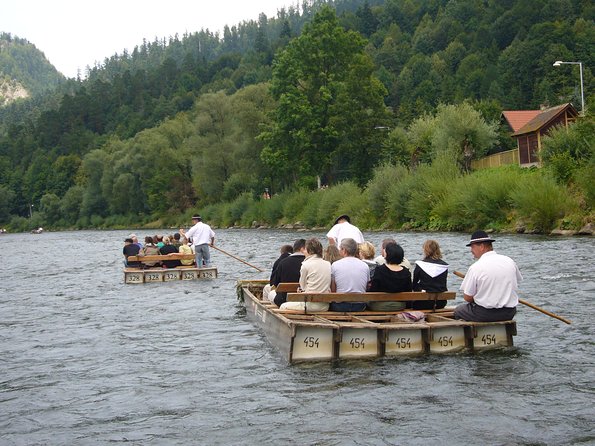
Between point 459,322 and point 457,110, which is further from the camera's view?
point 457,110

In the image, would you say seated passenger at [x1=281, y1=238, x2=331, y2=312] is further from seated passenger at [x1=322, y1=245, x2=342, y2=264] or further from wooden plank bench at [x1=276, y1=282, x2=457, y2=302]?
seated passenger at [x1=322, y1=245, x2=342, y2=264]

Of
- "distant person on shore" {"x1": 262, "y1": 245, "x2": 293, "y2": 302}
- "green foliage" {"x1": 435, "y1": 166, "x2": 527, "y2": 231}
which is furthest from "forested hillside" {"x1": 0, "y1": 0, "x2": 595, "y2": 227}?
"distant person on shore" {"x1": 262, "y1": 245, "x2": 293, "y2": 302}

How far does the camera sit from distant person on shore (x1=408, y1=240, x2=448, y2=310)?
13180 mm

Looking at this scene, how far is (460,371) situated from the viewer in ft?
36.7

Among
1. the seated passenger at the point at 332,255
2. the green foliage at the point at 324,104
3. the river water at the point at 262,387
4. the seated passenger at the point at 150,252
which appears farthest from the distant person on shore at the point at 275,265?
the green foliage at the point at 324,104

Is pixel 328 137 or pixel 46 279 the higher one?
pixel 328 137

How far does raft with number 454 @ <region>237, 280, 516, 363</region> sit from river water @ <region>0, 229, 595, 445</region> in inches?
9.6

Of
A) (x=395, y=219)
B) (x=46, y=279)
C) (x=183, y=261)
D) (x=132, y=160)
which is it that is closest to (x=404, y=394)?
(x=183, y=261)

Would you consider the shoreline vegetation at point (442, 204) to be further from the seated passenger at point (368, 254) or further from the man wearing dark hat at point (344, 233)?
the seated passenger at point (368, 254)

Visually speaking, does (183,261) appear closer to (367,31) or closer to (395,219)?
(395,219)

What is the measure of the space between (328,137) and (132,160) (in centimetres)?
4758

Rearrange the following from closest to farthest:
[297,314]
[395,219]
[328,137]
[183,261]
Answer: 1. [297,314]
2. [183,261]
3. [395,219]
4. [328,137]

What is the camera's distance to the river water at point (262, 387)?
8766 mm

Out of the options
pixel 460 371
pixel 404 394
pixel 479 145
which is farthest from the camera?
pixel 479 145
